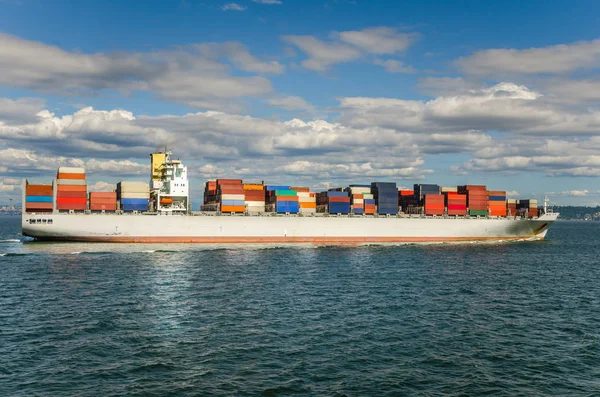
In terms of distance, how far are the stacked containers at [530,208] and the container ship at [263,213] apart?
276mm

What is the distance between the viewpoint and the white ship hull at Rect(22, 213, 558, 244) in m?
81.0

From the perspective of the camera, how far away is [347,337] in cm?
2956

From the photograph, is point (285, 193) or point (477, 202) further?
point (477, 202)

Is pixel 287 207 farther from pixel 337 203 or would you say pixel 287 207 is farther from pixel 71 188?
pixel 71 188

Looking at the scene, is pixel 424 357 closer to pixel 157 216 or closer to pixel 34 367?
pixel 34 367

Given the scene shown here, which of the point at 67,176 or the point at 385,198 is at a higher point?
the point at 67,176

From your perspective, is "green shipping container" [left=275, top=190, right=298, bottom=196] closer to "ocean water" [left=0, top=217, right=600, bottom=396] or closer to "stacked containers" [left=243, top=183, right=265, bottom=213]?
"stacked containers" [left=243, top=183, right=265, bottom=213]

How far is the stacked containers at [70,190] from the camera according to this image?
81.7 metres

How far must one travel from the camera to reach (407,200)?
360 feet

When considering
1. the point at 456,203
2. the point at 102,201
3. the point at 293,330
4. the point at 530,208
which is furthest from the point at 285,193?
the point at 293,330

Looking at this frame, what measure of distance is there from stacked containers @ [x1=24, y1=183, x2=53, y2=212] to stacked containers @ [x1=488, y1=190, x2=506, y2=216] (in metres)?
90.8

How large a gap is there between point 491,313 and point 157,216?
207 feet

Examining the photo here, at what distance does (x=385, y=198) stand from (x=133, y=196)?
50789mm

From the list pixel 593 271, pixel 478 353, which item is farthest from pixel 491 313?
pixel 593 271
